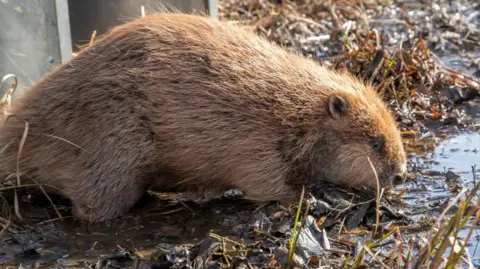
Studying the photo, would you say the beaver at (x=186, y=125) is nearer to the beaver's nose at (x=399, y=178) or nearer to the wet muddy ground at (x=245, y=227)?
the beaver's nose at (x=399, y=178)

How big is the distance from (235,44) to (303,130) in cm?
61

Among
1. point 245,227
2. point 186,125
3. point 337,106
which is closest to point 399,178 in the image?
point 337,106

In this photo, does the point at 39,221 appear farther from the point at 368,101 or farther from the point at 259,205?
the point at 368,101

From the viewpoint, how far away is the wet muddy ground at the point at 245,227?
436 cm

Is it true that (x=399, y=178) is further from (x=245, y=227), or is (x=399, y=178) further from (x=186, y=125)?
(x=186, y=125)

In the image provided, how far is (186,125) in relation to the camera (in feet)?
16.8

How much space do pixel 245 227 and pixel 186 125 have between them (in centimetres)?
67

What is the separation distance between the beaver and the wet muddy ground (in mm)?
128

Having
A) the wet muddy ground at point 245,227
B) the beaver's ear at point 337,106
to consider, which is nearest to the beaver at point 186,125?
the beaver's ear at point 337,106

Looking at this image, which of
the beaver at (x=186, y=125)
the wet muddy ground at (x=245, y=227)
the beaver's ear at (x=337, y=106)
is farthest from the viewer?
the beaver's ear at (x=337, y=106)

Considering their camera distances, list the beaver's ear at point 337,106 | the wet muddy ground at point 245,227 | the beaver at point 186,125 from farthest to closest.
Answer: the beaver's ear at point 337,106 < the beaver at point 186,125 < the wet muddy ground at point 245,227

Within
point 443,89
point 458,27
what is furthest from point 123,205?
point 458,27

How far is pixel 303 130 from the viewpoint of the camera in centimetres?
526

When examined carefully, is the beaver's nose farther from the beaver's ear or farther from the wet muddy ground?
the beaver's ear
